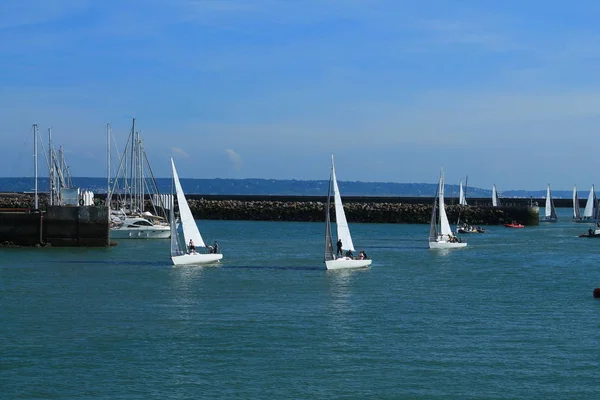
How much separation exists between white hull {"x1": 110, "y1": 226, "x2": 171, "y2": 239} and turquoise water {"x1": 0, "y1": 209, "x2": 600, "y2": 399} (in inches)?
708

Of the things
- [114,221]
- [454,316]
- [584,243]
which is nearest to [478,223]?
[584,243]

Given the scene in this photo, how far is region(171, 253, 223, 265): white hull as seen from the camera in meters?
51.5

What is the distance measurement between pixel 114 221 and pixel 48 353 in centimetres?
4735

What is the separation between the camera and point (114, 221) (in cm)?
7456

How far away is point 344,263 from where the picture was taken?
4972 cm

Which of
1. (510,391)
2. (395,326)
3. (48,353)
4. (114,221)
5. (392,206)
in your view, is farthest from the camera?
(392,206)

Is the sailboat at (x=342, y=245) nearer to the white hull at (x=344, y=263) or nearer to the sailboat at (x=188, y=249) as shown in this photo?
the white hull at (x=344, y=263)

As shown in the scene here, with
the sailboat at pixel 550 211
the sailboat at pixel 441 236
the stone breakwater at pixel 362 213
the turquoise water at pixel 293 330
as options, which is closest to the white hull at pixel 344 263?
the turquoise water at pixel 293 330

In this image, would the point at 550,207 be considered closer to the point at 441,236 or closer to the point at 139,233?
the point at 441,236

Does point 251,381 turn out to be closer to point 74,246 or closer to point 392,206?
point 74,246

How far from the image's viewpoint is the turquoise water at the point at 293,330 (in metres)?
24.8

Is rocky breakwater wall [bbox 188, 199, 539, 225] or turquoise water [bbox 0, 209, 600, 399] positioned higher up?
rocky breakwater wall [bbox 188, 199, 539, 225]

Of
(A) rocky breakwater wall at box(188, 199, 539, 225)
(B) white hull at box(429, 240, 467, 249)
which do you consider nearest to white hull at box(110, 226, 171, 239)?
(B) white hull at box(429, 240, 467, 249)

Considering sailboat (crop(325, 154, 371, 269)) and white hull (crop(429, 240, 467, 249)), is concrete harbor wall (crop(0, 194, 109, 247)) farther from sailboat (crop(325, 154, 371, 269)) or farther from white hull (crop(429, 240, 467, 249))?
white hull (crop(429, 240, 467, 249))
